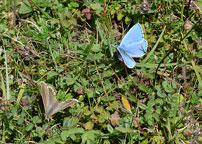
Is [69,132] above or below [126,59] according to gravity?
below

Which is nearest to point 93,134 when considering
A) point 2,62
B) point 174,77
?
point 174,77

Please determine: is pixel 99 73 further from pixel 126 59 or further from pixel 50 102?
pixel 50 102

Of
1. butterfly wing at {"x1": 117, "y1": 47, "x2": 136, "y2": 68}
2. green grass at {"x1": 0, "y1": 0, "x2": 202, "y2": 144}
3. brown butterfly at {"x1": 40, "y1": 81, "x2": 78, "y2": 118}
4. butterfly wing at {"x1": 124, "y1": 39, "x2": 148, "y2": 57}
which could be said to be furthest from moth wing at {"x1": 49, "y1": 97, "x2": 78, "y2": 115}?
butterfly wing at {"x1": 124, "y1": 39, "x2": 148, "y2": 57}

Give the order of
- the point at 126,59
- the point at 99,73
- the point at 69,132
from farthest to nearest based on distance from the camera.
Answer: the point at 99,73 → the point at 126,59 → the point at 69,132

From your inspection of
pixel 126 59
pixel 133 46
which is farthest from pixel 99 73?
pixel 133 46

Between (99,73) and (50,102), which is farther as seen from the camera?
(99,73)

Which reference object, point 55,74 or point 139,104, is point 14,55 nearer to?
point 55,74

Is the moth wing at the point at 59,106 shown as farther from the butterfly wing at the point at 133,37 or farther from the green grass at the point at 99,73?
the butterfly wing at the point at 133,37
